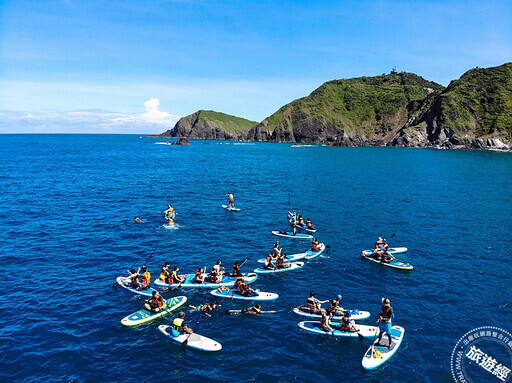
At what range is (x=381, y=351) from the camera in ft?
70.2

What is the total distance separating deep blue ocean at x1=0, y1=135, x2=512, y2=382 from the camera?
67.4 ft

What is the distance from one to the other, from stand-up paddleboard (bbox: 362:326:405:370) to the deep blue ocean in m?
0.36

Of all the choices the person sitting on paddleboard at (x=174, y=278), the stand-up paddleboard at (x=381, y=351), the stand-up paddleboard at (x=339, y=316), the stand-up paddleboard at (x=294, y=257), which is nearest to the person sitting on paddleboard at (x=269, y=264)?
the stand-up paddleboard at (x=294, y=257)

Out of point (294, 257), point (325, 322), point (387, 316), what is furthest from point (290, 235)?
point (387, 316)

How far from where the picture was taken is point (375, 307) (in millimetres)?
26719

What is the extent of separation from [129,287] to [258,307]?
12.2 metres

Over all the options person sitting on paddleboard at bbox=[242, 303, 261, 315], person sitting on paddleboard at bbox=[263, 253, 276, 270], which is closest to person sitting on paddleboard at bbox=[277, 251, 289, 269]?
person sitting on paddleboard at bbox=[263, 253, 276, 270]

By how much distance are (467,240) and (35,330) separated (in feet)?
155

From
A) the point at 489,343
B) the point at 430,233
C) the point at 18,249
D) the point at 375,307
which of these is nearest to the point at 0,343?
the point at 18,249

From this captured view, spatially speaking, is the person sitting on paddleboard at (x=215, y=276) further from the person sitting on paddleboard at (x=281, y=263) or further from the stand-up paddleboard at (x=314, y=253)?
the stand-up paddleboard at (x=314, y=253)

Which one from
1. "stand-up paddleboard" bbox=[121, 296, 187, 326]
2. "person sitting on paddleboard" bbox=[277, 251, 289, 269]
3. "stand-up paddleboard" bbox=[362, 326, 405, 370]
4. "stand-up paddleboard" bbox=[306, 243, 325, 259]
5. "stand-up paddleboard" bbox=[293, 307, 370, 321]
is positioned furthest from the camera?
"stand-up paddleboard" bbox=[306, 243, 325, 259]

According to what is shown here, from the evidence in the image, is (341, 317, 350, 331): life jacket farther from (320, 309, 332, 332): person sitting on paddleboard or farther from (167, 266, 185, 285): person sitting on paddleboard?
(167, 266, 185, 285): person sitting on paddleboard

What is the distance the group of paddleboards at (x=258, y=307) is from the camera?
71.6ft

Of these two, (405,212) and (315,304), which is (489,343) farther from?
(405,212)
